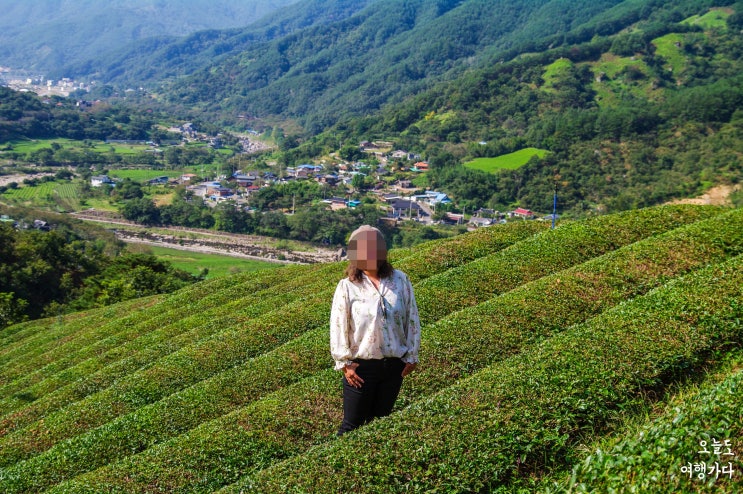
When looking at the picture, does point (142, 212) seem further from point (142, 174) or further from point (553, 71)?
point (553, 71)

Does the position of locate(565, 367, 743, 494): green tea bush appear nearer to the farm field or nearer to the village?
the village

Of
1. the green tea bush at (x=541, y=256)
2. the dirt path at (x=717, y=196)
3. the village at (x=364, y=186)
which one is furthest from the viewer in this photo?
the village at (x=364, y=186)

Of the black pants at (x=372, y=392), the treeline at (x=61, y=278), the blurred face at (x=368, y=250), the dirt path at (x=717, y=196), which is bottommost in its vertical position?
the dirt path at (x=717, y=196)

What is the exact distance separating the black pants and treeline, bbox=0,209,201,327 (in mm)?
26289

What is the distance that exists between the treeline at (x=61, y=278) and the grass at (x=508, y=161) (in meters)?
52.9

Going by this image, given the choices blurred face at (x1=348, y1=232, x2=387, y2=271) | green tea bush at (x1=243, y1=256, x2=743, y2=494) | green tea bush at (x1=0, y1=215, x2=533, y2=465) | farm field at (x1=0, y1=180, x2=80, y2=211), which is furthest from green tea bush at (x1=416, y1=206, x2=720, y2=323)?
farm field at (x1=0, y1=180, x2=80, y2=211)

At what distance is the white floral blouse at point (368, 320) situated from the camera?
4902mm

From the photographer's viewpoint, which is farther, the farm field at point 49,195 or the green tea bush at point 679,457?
the farm field at point 49,195

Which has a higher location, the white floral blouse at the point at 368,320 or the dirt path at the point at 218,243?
the white floral blouse at the point at 368,320

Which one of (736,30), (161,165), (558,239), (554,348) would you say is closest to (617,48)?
(736,30)

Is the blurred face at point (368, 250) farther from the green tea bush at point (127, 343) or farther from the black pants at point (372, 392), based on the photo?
the green tea bush at point (127, 343)

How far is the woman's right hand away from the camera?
16.4ft

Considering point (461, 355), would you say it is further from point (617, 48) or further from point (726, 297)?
point (617, 48)

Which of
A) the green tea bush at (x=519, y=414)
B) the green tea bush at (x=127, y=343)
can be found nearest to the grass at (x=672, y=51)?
the green tea bush at (x=127, y=343)
